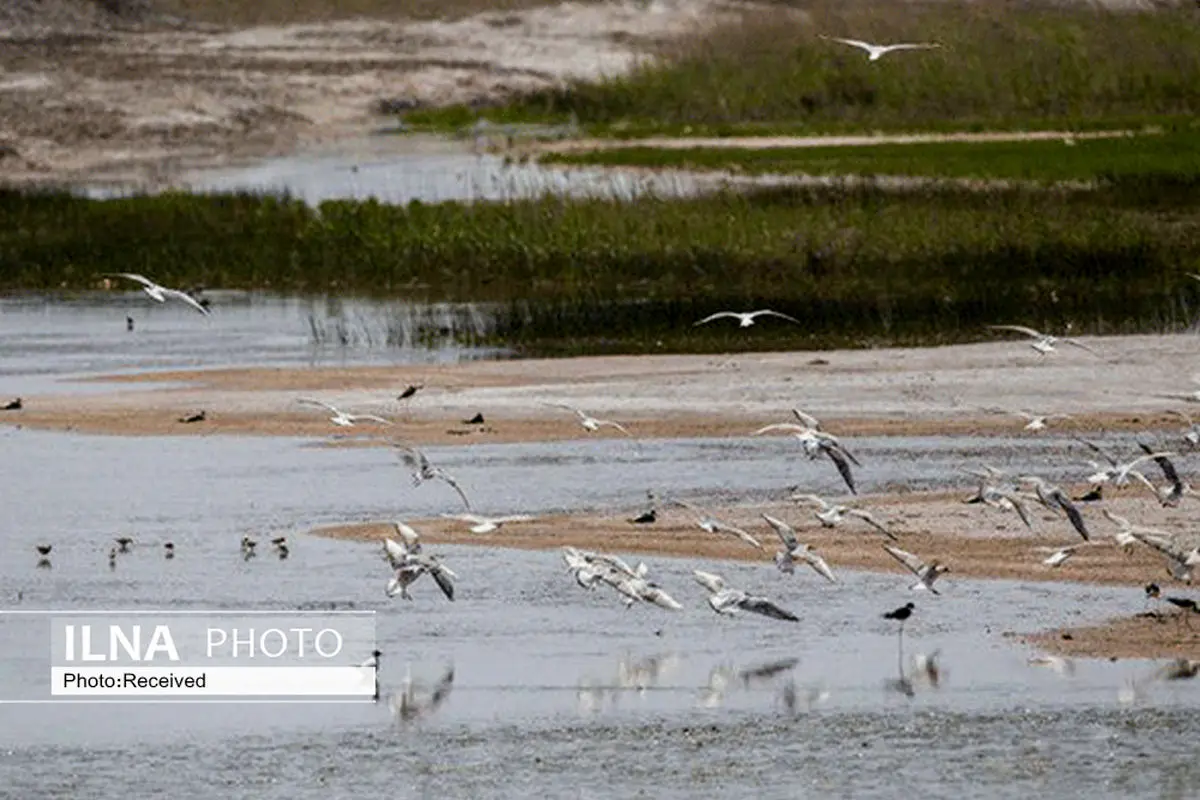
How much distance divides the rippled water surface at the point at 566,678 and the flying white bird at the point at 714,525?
15.0 inches

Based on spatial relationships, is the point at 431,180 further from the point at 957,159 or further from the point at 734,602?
the point at 734,602

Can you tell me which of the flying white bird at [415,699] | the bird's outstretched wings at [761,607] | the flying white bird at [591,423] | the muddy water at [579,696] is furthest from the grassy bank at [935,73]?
the flying white bird at [415,699]

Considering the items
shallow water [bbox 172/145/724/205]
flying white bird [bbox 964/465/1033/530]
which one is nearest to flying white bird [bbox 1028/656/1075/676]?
flying white bird [bbox 964/465/1033/530]

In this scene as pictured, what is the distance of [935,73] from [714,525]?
42986 millimetres

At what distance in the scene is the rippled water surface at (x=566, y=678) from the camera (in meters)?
20.2

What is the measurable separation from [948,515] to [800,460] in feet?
15.4

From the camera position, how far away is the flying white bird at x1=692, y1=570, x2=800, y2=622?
72.9ft

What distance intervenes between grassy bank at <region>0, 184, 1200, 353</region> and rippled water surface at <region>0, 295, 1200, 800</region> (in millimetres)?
11856

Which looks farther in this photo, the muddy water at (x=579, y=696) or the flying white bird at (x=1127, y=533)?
the flying white bird at (x=1127, y=533)

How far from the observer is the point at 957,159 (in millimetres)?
57438

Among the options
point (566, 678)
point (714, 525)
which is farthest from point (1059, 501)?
point (566, 678)


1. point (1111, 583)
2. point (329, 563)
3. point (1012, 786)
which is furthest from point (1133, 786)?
point (329, 563)

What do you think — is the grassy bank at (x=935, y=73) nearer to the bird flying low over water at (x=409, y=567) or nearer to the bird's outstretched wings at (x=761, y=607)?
the bird flying low over water at (x=409, y=567)

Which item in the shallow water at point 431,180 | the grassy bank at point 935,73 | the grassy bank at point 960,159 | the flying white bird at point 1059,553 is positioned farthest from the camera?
the grassy bank at point 935,73
